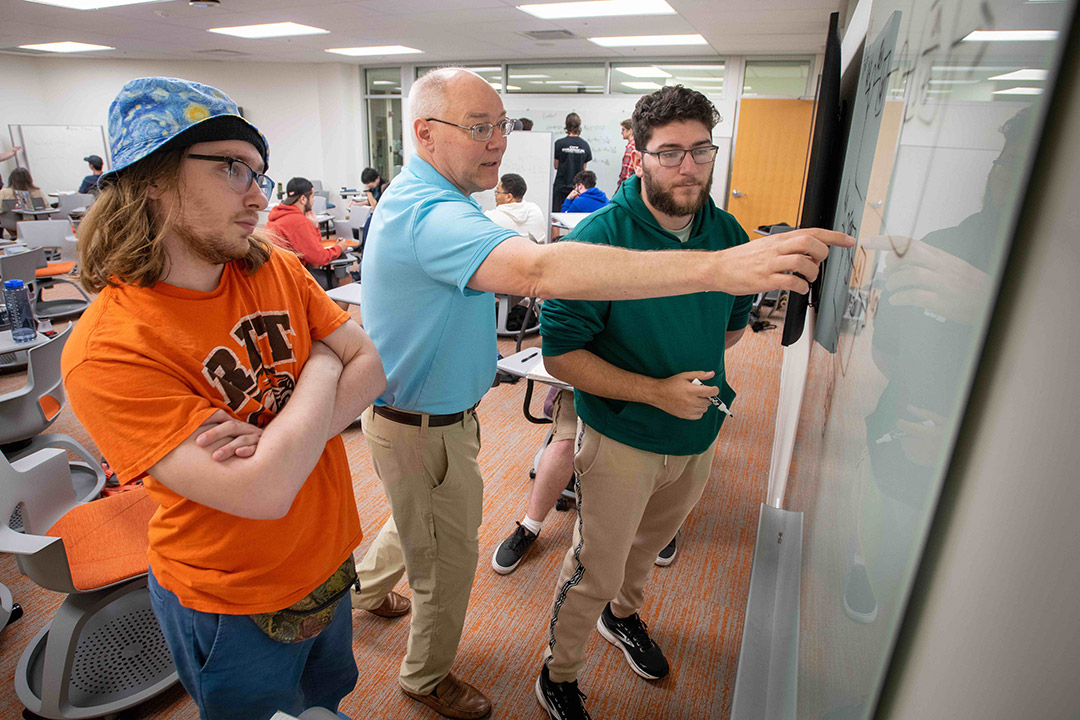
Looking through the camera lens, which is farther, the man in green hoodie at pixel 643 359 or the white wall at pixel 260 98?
the white wall at pixel 260 98

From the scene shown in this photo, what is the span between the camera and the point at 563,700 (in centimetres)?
182

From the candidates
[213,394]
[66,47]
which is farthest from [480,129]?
[66,47]

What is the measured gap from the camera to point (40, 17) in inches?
290

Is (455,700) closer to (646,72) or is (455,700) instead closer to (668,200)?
(668,200)

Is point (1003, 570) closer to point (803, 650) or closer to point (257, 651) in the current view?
point (803, 650)

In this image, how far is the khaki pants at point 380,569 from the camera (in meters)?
2.13

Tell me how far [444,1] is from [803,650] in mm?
6576

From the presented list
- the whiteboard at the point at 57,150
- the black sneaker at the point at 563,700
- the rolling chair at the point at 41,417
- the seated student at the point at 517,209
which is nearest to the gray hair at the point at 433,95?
the black sneaker at the point at 563,700

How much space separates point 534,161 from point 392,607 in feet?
20.3

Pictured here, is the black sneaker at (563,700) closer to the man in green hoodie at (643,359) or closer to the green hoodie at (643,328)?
the man in green hoodie at (643,359)

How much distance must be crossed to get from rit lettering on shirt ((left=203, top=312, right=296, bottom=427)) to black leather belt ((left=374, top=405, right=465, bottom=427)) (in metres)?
0.42

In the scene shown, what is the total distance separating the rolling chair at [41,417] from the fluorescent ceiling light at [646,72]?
9.17 meters

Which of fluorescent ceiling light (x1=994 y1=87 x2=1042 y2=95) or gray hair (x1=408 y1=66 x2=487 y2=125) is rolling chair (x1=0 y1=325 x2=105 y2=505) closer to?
gray hair (x1=408 y1=66 x2=487 y2=125)

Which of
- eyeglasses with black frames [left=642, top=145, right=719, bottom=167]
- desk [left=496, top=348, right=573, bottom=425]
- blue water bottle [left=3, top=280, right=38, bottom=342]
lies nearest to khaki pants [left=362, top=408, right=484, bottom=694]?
eyeglasses with black frames [left=642, top=145, right=719, bottom=167]
